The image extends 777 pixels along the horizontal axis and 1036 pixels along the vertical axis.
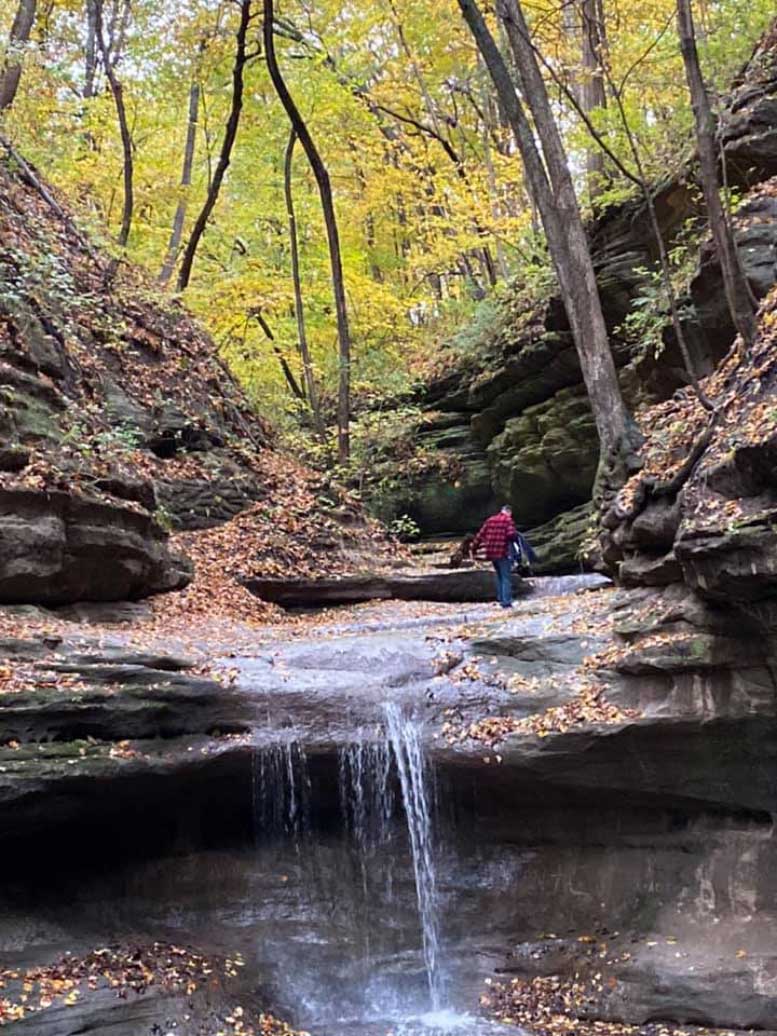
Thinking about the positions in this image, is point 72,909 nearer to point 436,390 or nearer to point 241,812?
point 241,812

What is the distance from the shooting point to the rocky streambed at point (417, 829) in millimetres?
7602

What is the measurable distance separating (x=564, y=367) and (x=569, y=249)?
6549 mm

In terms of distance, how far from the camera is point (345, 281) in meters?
23.2

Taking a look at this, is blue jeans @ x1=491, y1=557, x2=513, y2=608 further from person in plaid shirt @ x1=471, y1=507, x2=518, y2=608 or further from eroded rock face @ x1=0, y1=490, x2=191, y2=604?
eroded rock face @ x1=0, y1=490, x2=191, y2=604

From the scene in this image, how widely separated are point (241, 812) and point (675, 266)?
483 inches

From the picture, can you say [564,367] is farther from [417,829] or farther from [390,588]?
[417,829]

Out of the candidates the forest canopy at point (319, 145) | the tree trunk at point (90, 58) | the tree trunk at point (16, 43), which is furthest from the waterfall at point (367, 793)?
the tree trunk at point (90, 58)

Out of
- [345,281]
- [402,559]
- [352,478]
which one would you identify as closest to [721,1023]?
[402,559]

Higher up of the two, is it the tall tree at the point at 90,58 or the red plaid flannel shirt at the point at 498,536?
the tall tree at the point at 90,58

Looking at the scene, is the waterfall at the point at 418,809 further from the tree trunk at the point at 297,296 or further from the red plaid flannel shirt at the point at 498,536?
the tree trunk at the point at 297,296

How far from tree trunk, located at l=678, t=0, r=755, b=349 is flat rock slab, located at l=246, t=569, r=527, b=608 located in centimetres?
677

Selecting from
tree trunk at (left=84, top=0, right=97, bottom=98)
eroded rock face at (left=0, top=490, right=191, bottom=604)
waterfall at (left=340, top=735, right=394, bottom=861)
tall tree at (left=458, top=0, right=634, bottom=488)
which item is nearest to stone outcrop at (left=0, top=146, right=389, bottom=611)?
eroded rock face at (left=0, top=490, right=191, bottom=604)

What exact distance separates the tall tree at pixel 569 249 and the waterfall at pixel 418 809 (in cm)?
472

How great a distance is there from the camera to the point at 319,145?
23656 mm
